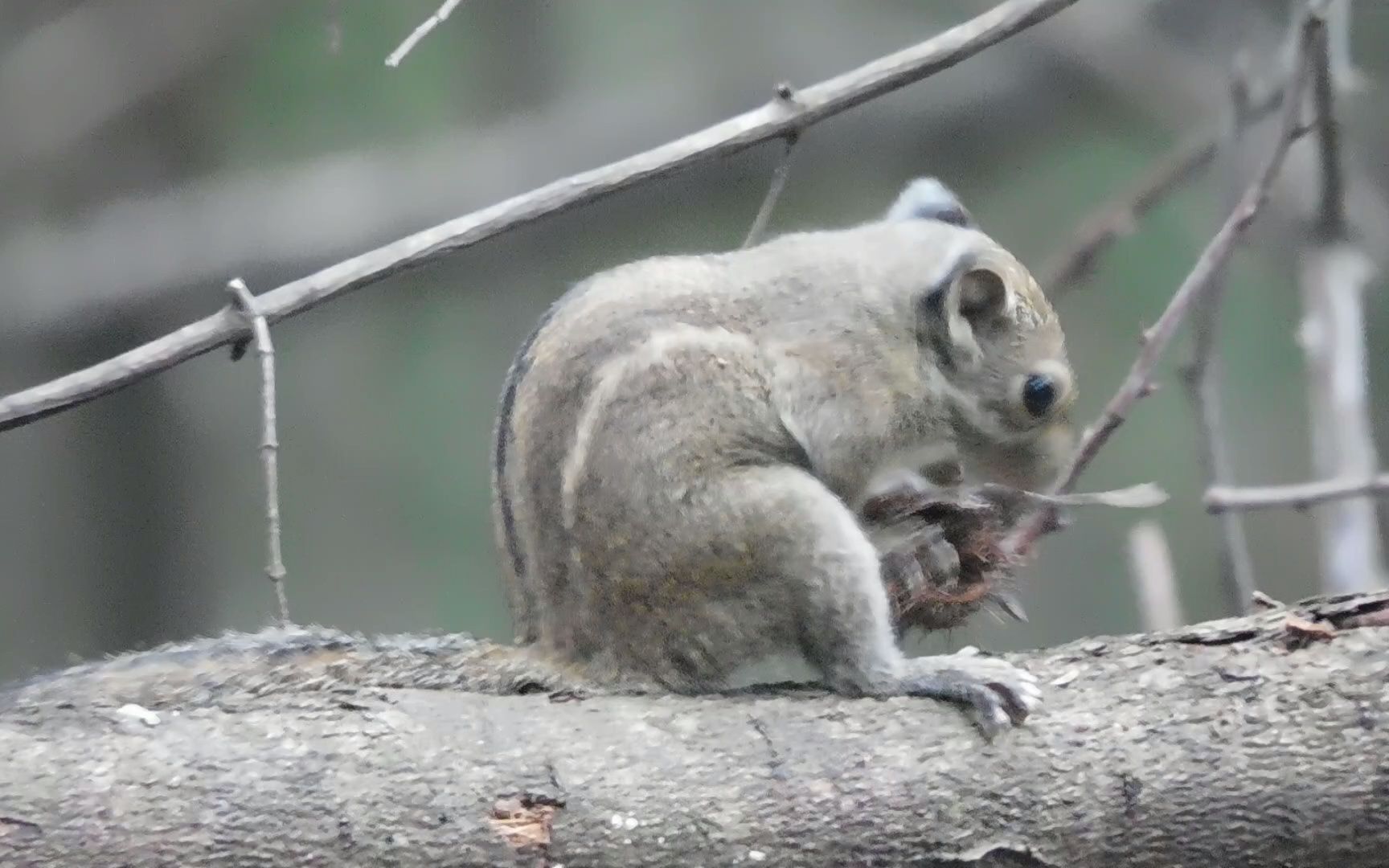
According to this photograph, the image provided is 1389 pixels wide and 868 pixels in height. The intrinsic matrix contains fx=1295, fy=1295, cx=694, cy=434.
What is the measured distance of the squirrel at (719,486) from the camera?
1.72 meters

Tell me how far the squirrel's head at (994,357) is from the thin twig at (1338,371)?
671 millimetres

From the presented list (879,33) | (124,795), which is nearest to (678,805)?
(124,795)

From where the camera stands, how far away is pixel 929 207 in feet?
7.88

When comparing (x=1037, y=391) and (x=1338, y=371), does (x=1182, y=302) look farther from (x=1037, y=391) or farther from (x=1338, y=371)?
(x=1338, y=371)

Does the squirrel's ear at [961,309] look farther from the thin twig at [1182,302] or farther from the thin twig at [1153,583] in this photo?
the thin twig at [1153,583]

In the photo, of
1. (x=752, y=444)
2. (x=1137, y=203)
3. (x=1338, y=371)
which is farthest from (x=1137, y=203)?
(x=752, y=444)

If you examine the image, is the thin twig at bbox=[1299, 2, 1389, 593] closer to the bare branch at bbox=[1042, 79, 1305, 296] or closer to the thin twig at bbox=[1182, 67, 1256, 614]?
the thin twig at bbox=[1182, 67, 1256, 614]

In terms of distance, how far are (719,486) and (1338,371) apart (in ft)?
4.68

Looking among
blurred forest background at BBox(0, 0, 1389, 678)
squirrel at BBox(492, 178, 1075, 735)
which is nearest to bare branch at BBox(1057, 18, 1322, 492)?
squirrel at BBox(492, 178, 1075, 735)

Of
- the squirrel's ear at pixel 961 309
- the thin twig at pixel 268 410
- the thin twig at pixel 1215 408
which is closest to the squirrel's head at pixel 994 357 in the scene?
the squirrel's ear at pixel 961 309

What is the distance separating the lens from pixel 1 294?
10.5ft

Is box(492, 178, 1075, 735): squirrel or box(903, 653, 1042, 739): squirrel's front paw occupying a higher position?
box(492, 178, 1075, 735): squirrel

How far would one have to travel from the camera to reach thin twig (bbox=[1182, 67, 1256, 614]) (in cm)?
245

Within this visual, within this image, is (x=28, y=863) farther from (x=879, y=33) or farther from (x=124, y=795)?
(x=879, y=33)
